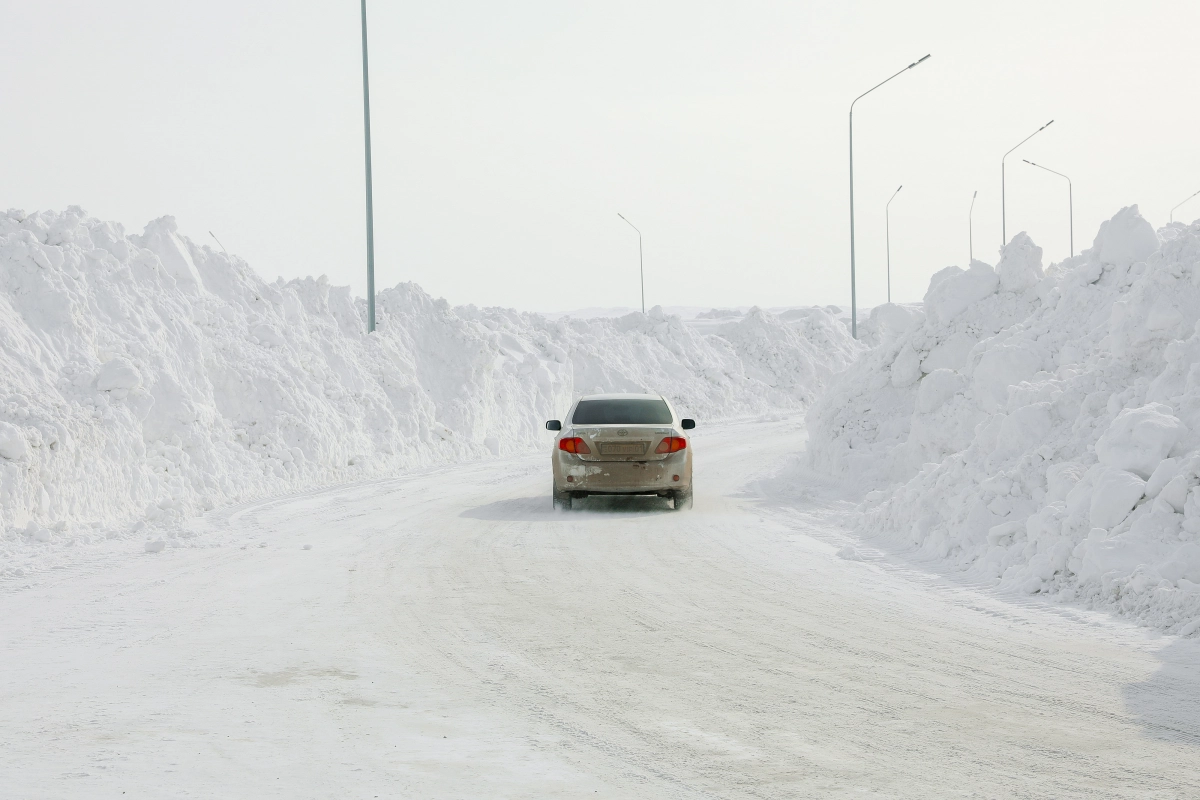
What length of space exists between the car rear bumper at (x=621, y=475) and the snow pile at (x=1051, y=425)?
8.62 feet

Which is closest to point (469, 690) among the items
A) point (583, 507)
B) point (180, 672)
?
point (180, 672)

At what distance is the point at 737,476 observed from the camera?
1895 cm

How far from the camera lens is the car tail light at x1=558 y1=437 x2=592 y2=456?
1409 centimetres

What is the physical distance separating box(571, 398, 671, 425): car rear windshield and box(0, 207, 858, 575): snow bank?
5.45 metres

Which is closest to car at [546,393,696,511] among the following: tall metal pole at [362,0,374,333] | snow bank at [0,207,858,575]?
snow bank at [0,207,858,575]

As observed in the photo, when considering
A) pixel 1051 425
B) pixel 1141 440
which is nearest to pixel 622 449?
pixel 1051 425

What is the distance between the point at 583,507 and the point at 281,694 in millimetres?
9122

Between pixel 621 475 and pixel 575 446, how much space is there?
0.71 meters

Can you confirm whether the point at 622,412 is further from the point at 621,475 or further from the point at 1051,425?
the point at 1051,425

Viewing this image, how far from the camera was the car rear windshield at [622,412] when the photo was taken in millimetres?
14773

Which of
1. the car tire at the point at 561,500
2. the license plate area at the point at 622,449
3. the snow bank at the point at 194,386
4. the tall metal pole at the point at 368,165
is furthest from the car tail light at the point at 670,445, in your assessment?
the tall metal pole at the point at 368,165

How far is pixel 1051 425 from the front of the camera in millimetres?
11734

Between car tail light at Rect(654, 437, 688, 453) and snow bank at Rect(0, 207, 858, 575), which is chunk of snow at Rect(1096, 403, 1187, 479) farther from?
snow bank at Rect(0, 207, 858, 575)

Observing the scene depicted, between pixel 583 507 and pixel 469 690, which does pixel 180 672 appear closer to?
pixel 469 690
